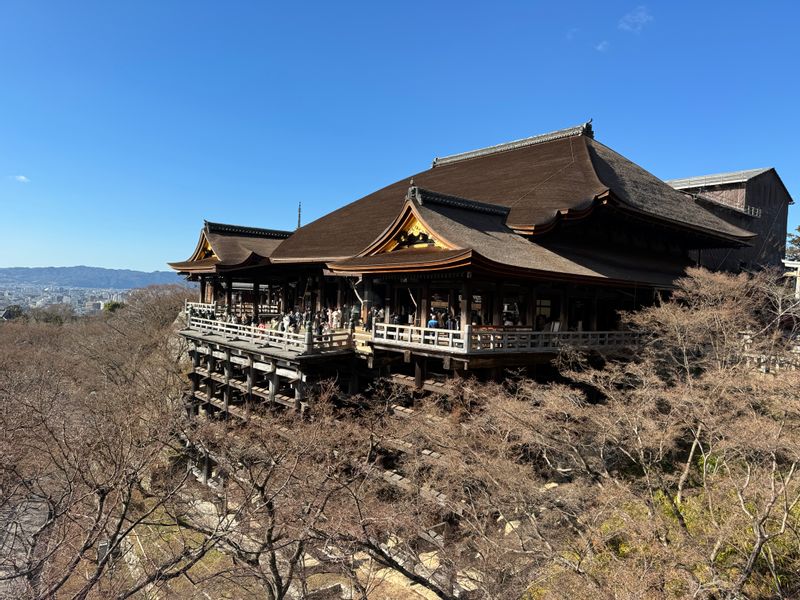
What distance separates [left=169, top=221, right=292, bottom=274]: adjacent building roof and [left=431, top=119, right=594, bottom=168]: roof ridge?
12132 mm

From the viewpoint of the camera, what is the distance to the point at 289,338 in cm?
1627

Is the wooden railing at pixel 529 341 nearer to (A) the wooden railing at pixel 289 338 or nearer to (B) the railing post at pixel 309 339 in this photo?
(A) the wooden railing at pixel 289 338

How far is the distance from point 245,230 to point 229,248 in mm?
3639

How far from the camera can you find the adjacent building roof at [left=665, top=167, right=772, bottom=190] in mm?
28375

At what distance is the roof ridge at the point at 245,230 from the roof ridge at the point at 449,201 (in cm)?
1432

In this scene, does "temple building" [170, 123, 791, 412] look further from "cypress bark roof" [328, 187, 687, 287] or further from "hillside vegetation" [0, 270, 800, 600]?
"hillside vegetation" [0, 270, 800, 600]

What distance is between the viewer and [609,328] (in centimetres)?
1964

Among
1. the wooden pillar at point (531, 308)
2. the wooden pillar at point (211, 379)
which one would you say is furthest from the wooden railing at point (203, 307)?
the wooden pillar at point (531, 308)

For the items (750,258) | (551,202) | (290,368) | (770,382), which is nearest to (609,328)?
(551,202)

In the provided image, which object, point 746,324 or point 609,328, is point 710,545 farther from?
point 609,328

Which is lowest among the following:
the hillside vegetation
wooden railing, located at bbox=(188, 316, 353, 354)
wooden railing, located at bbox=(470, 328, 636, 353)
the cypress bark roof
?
the hillside vegetation

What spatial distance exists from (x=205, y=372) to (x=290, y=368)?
912cm

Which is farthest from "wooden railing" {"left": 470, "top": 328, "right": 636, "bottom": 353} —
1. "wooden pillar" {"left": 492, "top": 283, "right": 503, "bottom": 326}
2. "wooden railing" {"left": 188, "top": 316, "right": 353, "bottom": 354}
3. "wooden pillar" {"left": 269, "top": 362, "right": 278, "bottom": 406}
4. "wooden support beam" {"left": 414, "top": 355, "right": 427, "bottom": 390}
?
"wooden pillar" {"left": 269, "top": 362, "right": 278, "bottom": 406}

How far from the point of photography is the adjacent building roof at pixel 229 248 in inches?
896
